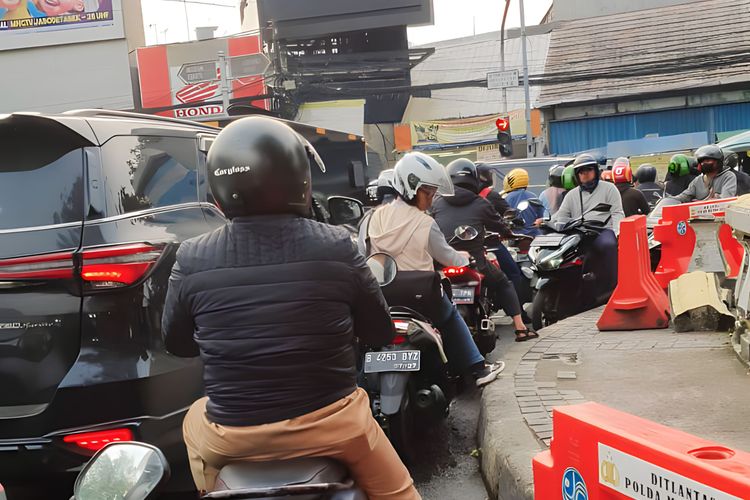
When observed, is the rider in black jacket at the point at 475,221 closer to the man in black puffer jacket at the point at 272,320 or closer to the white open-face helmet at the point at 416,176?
the white open-face helmet at the point at 416,176

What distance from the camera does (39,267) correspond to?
316cm

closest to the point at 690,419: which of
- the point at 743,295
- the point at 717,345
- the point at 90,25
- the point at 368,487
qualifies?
the point at 743,295

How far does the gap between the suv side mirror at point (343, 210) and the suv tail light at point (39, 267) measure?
297 cm

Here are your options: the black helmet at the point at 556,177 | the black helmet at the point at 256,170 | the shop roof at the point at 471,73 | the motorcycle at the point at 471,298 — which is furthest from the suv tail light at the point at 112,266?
the shop roof at the point at 471,73

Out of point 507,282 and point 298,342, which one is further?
point 507,282

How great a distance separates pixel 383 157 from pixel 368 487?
3343 centimetres

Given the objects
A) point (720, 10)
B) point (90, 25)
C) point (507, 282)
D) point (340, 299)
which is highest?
point (90, 25)

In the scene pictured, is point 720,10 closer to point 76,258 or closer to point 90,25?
point 90,25

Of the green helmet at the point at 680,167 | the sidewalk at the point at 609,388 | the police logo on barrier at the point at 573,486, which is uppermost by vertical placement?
the green helmet at the point at 680,167

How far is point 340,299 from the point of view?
2.24m

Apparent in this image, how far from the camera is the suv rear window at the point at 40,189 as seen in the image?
330 cm

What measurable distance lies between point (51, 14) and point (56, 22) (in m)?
0.51

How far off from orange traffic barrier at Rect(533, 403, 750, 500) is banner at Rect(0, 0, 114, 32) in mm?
40037

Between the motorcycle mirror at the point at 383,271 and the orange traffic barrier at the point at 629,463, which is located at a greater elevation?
the motorcycle mirror at the point at 383,271
